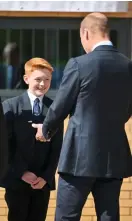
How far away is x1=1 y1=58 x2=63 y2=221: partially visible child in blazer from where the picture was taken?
15.6 ft

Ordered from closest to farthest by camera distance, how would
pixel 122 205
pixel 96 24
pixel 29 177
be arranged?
pixel 96 24 < pixel 29 177 < pixel 122 205

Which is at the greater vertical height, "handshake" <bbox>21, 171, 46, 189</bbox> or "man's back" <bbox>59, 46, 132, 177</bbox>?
"man's back" <bbox>59, 46, 132, 177</bbox>

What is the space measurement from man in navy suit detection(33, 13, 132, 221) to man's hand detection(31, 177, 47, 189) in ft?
1.34

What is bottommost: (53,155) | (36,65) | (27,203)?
(27,203)

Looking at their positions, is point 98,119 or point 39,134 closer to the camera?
point 98,119

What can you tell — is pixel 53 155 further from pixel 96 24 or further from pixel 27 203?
pixel 96 24

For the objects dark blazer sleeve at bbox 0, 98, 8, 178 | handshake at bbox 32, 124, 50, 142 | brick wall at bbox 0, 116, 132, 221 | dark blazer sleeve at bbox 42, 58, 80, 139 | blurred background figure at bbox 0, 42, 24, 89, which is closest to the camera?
dark blazer sleeve at bbox 0, 98, 8, 178

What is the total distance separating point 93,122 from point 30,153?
28.1 inches

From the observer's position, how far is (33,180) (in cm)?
472

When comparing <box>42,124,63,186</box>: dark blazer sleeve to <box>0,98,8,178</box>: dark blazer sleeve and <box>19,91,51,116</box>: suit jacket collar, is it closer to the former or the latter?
<box>19,91,51,116</box>: suit jacket collar

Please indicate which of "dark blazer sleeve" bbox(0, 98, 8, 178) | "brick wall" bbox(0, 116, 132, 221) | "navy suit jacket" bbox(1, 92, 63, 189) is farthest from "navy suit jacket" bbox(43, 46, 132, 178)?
"brick wall" bbox(0, 116, 132, 221)

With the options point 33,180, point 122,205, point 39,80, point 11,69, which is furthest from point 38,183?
point 11,69

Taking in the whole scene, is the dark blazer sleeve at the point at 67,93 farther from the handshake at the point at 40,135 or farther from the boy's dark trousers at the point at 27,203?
the boy's dark trousers at the point at 27,203

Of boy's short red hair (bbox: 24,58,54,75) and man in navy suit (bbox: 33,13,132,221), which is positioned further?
boy's short red hair (bbox: 24,58,54,75)
